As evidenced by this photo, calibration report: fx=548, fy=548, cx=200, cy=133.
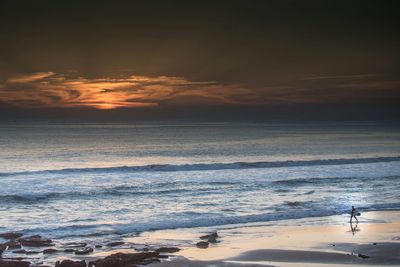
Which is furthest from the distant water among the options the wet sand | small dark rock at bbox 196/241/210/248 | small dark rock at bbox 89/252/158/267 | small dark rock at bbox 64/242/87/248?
small dark rock at bbox 89/252/158/267

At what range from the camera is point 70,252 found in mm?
18906

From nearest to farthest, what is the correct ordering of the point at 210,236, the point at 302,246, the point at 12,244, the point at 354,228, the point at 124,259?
1. the point at 124,259
2. the point at 302,246
3. the point at 12,244
4. the point at 210,236
5. the point at 354,228

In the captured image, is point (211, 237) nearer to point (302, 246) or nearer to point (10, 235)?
point (302, 246)

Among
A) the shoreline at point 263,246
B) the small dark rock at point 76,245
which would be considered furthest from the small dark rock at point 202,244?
the small dark rock at point 76,245

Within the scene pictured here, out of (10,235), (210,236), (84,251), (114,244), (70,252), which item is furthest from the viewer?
(10,235)

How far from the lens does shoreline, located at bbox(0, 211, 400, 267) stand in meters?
17.5

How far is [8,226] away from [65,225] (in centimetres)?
248

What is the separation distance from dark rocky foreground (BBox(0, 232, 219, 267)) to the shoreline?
0.04m

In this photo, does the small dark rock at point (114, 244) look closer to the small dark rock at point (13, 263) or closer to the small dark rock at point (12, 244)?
the small dark rock at point (12, 244)

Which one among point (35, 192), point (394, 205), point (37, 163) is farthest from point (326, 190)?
point (37, 163)

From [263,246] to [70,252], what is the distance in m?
6.78

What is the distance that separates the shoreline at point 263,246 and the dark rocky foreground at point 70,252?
0.04 metres

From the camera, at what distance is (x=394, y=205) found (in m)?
29.7

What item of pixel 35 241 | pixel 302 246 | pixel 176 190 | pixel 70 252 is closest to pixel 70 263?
pixel 70 252
